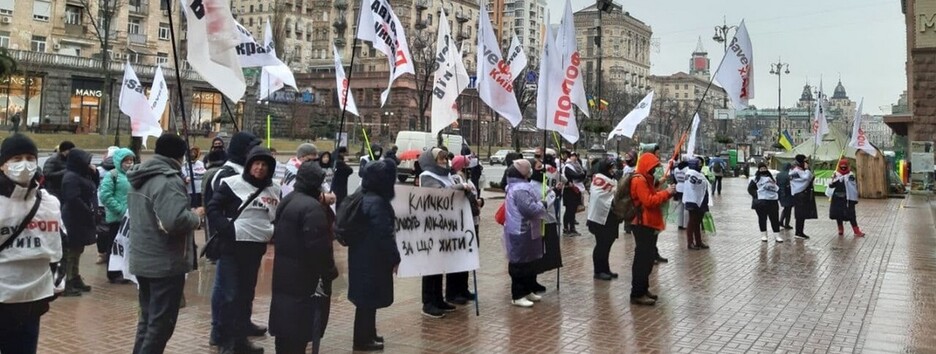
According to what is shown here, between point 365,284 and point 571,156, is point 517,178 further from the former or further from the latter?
point 571,156

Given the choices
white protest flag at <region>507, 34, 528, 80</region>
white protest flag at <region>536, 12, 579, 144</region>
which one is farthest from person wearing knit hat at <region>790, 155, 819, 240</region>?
white protest flag at <region>536, 12, 579, 144</region>

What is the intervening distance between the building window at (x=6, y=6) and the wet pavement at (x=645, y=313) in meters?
55.6

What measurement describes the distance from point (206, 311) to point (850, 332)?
275 inches

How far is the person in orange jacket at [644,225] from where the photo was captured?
28.7 ft

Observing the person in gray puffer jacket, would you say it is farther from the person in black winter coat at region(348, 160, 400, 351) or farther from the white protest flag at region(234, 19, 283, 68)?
the white protest flag at region(234, 19, 283, 68)

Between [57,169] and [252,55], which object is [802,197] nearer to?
[252,55]

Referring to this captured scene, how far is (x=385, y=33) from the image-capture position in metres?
11.2

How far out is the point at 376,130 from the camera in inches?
3302

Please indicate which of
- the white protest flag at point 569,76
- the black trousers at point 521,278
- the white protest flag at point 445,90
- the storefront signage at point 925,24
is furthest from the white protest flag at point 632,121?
the storefront signage at point 925,24

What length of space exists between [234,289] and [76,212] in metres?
3.57

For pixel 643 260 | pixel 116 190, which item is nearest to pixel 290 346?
pixel 643 260

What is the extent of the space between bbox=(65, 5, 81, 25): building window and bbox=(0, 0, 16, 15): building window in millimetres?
4496

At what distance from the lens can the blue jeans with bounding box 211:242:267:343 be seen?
6.31 m

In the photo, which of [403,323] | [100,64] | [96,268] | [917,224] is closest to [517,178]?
[403,323]
